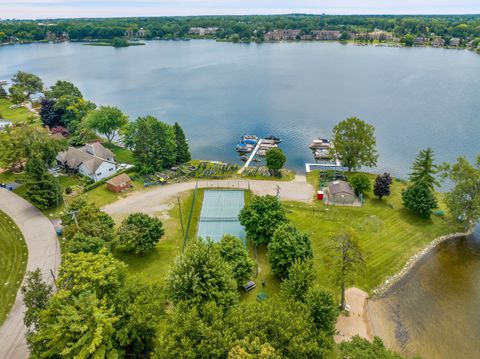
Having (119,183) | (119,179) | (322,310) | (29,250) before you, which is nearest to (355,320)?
(322,310)

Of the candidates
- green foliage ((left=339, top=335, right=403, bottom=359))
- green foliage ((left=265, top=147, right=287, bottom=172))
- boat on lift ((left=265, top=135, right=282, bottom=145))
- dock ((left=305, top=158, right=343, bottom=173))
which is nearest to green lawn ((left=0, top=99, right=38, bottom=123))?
boat on lift ((left=265, top=135, right=282, bottom=145))

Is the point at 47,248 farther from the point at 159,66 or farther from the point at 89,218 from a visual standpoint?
the point at 159,66

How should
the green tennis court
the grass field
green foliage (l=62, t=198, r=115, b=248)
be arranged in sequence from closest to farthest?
the grass field
green foliage (l=62, t=198, r=115, b=248)
the green tennis court

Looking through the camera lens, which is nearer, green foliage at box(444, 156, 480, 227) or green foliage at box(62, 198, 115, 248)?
green foliage at box(62, 198, 115, 248)

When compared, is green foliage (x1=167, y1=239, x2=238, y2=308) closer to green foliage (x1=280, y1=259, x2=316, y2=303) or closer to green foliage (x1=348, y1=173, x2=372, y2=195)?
green foliage (x1=280, y1=259, x2=316, y2=303)

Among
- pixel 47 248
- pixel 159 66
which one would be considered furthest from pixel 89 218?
pixel 159 66

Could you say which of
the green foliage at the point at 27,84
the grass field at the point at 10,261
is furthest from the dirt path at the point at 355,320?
the green foliage at the point at 27,84

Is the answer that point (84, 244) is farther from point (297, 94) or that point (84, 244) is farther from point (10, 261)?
point (297, 94)
